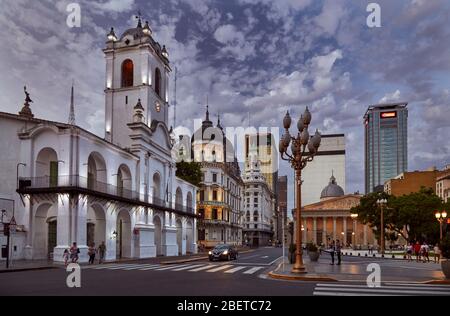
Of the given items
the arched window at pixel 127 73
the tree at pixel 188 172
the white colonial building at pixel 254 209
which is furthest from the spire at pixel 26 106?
the white colonial building at pixel 254 209

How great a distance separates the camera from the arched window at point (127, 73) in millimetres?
52438

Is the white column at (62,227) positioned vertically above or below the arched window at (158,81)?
below

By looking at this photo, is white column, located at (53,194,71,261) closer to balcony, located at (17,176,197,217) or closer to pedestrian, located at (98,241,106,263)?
balcony, located at (17,176,197,217)

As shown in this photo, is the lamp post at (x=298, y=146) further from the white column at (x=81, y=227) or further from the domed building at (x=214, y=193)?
the domed building at (x=214, y=193)

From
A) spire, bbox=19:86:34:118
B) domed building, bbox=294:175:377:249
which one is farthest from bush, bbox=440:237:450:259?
domed building, bbox=294:175:377:249

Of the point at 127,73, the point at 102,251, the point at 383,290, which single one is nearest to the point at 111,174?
the point at 102,251

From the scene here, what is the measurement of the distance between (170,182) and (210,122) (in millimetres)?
62852

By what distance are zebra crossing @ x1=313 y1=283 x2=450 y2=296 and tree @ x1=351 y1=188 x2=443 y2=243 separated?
167 feet

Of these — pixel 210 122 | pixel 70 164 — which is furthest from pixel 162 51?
pixel 210 122

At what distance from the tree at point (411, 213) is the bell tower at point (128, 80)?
36.9 meters

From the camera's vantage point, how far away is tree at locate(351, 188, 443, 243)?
217 ft

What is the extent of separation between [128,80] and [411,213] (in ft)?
138

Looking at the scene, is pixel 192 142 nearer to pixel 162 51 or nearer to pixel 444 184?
pixel 162 51

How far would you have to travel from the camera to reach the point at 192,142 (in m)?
107
